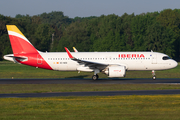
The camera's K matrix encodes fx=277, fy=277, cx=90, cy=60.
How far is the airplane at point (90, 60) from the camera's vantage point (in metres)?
36.9

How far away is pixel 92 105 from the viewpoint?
58.3ft

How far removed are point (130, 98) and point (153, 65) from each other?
57.5 feet

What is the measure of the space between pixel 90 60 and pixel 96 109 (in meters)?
21.3

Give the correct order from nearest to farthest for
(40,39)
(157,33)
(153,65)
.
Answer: (153,65) < (157,33) < (40,39)

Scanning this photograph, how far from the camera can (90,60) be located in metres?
37.6

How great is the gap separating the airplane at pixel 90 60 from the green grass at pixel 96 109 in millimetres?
16604

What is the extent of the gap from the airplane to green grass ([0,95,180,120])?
1660 centimetres

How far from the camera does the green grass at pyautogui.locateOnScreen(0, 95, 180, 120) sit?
14500 mm

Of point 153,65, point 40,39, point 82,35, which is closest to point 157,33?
point 82,35

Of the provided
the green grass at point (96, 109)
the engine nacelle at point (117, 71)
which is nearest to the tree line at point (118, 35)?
the engine nacelle at point (117, 71)

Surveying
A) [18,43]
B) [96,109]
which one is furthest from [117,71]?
[96,109]

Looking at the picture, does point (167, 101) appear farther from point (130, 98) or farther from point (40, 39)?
point (40, 39)

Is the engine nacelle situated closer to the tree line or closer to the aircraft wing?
the aircraft wing

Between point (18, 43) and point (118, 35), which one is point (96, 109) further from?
point (118, 35)
